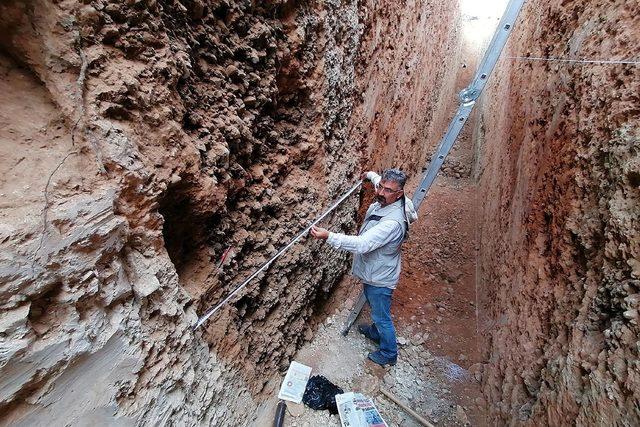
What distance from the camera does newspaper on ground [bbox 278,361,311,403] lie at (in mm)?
2439

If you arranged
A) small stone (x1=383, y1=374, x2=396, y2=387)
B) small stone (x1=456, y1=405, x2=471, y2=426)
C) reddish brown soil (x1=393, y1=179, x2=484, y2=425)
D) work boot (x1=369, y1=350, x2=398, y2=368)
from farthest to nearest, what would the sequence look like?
reddish brown soil (x1=393, y1=179, x2=484, y2=425) < work boot (x1=369, y1=350, x2=398, y2=368) < small stone (x1=383, y1=374, x2=396, y2=387) < small stone (x1=456, y1=405, x2=471, y2=426)

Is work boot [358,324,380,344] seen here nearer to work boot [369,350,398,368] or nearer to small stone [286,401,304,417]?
work boot [369,350,398,368]

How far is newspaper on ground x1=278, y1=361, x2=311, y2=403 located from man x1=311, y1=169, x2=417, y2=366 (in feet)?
2.45

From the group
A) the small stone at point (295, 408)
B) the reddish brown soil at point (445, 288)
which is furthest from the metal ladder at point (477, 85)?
the small stone at point (295, 408)

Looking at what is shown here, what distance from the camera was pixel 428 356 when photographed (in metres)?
3.12

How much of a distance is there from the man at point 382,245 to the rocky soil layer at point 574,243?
98cm

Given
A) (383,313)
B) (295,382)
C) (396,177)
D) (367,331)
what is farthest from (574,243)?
(295,382)

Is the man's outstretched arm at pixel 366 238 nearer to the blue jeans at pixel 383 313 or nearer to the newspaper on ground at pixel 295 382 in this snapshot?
the blue jeans at pixel 383 313

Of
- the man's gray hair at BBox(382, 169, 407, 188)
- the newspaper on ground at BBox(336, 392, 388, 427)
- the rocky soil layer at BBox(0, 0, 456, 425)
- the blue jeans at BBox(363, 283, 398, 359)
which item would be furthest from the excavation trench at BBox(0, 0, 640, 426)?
the man's gray hair at BBox(382, 169, 407, 188)

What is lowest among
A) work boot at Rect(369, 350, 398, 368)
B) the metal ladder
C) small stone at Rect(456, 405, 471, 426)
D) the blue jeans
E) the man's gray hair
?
small stone at Rect(456, 405, 471, 426)

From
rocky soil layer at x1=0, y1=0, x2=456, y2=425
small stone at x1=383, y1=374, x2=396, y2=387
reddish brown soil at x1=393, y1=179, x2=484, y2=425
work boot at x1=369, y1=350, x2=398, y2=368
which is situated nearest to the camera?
rocky soil layer at x1=0, y1=0, x2=456, y2=425

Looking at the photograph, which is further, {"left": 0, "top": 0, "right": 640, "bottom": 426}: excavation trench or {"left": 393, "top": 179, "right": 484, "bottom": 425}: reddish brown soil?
{"left": 393, "top": 179, "right": 484, "bottom": 425}: reddish brown soil

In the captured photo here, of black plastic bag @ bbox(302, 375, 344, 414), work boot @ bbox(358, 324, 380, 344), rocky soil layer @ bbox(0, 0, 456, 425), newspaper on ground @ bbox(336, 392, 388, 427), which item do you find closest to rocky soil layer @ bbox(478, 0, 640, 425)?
→ newspaper on ground @ bbox(336, 392, 388, 427)

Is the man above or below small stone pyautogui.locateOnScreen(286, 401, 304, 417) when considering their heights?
above
